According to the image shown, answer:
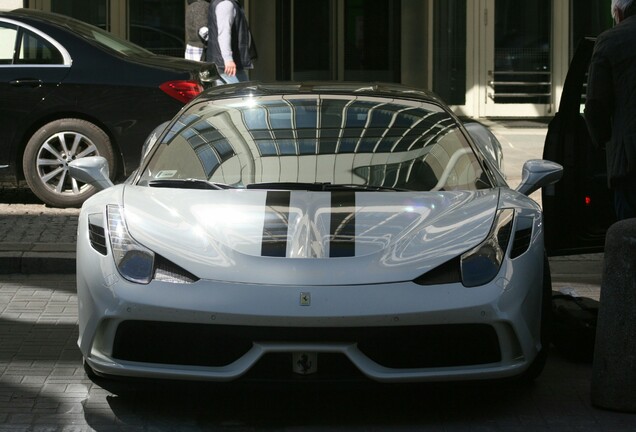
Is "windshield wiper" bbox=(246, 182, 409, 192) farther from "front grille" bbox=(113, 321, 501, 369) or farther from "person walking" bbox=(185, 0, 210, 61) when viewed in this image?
"person walking" bbox=(185, 0, 210, 61)

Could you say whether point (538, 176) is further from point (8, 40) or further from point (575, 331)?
point (8, 40)

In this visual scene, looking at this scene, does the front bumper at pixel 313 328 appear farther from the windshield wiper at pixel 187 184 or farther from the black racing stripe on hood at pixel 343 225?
the windshield wiper at pixel 187 184

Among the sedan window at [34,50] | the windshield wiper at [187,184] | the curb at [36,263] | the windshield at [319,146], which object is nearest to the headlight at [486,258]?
the windshield at [319,146]

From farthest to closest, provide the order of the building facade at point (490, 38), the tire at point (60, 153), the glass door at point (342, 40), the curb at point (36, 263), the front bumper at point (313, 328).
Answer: the glass door at point (342, 40) → the building facade at point (490, 38) → the tire at point (60, 153) → the curb at point (36, 263) → the front bumper at point (313, 328)

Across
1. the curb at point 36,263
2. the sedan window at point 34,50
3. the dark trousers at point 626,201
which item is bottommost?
the curb at point 36,263

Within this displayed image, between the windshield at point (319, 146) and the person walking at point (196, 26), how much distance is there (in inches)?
312

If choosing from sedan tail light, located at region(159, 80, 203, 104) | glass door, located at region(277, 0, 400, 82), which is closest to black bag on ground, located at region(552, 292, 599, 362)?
sedan tail light, located at region(159, 80, 203, 104)

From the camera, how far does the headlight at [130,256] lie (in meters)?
5.15

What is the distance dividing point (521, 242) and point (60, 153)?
611 centimetres

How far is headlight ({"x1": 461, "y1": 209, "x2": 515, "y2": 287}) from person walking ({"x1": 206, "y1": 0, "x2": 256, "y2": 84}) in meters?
7.97

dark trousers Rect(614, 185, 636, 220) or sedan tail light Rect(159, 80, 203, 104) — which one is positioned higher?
sedan tail light Rect(159, 80, 203, 104)

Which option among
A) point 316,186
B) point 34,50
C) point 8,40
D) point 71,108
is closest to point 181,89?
point 71,108

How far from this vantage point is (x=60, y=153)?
10641 millimetres

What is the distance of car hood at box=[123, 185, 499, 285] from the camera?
5047 millimetres
